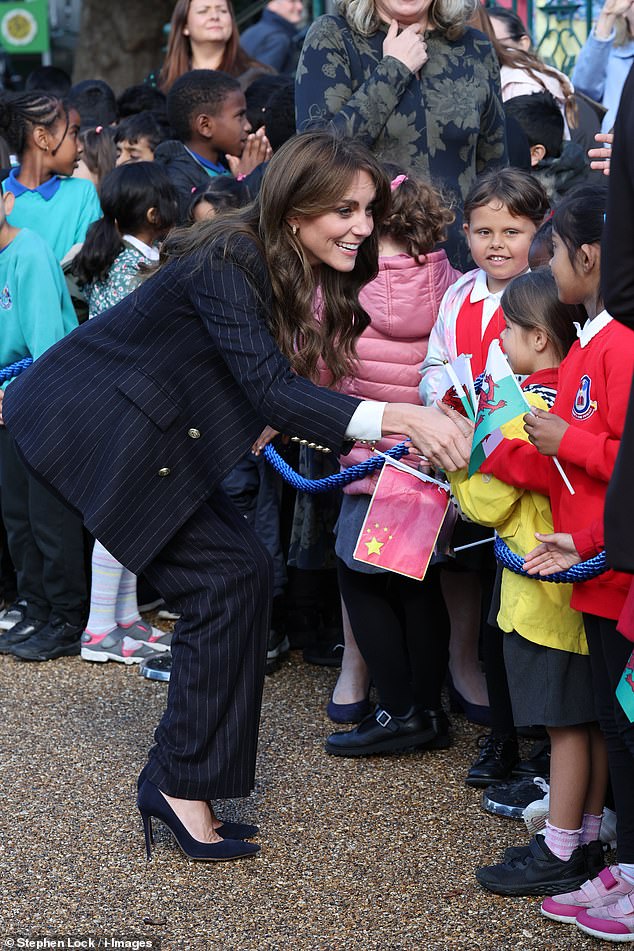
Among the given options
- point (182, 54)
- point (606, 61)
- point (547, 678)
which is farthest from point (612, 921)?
point (182, 54)

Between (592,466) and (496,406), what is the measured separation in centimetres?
29

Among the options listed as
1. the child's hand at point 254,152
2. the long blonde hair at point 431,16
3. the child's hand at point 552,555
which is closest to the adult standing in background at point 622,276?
the child's hand at point 552,555

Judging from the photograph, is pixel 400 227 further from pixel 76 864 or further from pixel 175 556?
pixel 76 864

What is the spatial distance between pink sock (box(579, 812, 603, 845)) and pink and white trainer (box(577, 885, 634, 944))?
0.84 ft

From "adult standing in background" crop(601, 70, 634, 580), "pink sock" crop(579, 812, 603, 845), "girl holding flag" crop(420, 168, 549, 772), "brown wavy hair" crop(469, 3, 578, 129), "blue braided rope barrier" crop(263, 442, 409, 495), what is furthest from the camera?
"brown wavy hair" crop(469, 3, 578, 129)

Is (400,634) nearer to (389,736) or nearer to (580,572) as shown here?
(389,736)

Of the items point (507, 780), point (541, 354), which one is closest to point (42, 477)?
point (541, 354)

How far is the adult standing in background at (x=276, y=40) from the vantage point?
927 cm

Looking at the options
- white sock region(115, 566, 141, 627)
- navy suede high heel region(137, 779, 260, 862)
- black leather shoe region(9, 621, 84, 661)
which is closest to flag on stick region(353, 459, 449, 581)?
navy suede high heel region(137, 779, 260, 862)

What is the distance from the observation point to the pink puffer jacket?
3971mm

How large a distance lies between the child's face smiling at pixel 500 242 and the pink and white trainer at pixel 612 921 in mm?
1854

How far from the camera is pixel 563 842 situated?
3.18 meters

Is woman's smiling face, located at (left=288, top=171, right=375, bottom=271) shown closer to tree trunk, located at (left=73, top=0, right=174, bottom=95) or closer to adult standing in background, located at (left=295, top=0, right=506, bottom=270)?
adult standing in background, located at (left=295, top=0, right=506, bottom=270)

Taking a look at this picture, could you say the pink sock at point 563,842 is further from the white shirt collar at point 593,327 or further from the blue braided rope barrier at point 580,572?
the white shirt collar at point 593,327
